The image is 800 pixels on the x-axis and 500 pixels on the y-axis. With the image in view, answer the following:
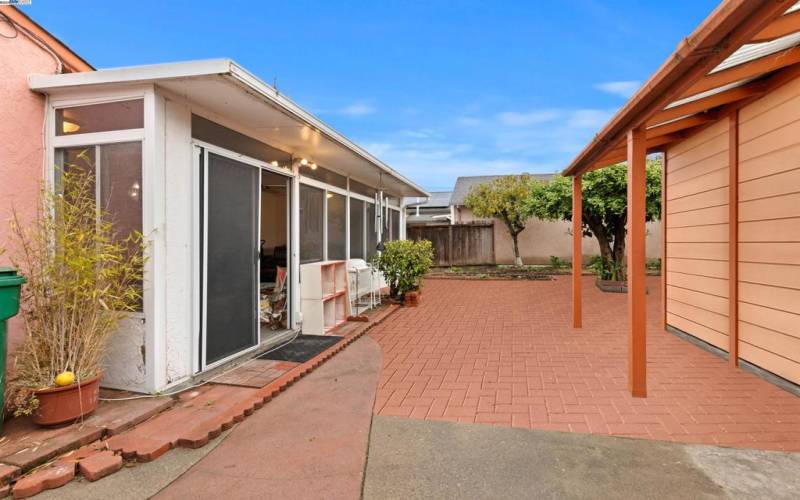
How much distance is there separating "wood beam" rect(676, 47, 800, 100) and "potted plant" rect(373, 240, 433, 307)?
5.29 metres

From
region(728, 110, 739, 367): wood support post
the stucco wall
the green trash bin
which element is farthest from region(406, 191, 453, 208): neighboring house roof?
the green trash bin

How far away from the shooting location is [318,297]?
5.27m

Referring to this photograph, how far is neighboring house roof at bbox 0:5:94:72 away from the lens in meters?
3.21

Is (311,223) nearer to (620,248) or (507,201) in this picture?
(620,248)

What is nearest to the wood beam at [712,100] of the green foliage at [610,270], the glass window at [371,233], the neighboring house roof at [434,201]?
the glass window at [371,233]

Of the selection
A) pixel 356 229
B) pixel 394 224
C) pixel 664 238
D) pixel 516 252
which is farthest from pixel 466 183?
pixel 664 238

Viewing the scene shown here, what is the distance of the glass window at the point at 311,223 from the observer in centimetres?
563

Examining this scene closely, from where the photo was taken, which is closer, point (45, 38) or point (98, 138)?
point (98, 138)

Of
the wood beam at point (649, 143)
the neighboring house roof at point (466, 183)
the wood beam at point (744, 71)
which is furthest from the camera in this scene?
the neighboring house roof at point (466, 183)

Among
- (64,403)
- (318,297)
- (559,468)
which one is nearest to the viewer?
(559,468)

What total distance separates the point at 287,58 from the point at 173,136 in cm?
1081

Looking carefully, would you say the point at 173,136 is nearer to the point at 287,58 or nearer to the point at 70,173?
the point at 70,173

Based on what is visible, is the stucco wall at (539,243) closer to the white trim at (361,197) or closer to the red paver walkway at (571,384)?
the white trim at (361,197)

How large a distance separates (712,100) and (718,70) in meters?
0.99
